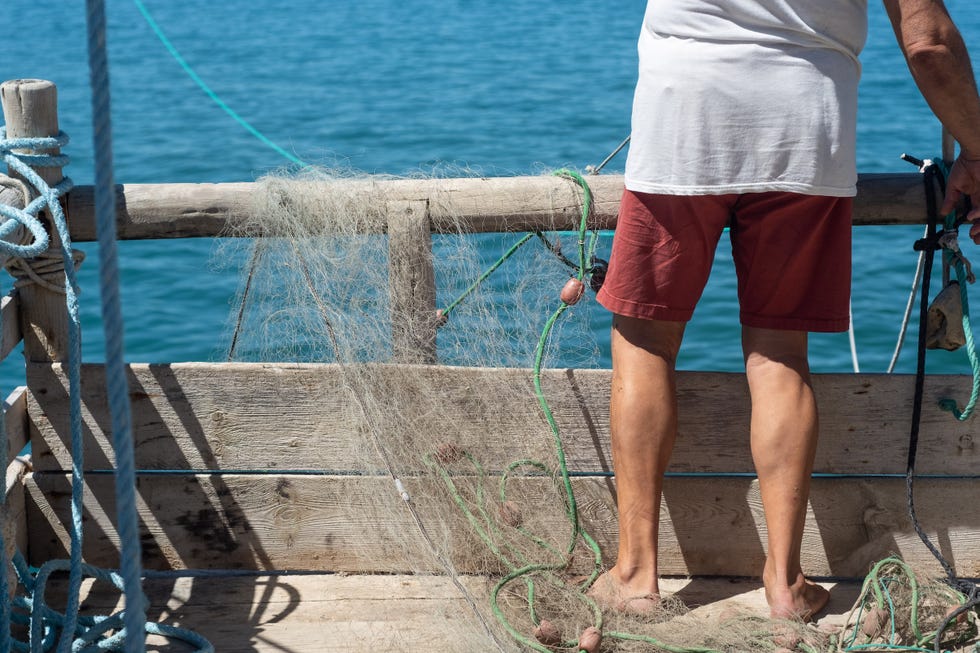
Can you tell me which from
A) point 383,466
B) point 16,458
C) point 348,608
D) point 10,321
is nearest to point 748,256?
point 383,466

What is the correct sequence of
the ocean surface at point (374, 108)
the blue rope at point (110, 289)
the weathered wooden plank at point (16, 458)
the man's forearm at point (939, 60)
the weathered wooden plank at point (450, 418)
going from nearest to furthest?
the blue rope at point (110, 289) < the man's forearm at point (939, 60) < the weathered wooden plank at point (16, 458) < the weathered wooden plank at point (450, 418) < the ocean surface at point (374, 108)

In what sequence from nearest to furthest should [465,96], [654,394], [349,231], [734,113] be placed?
[734,113], [654,394], [349,231], [465,96]

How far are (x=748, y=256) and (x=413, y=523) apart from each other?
1055mm

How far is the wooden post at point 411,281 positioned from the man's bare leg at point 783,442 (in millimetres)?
785

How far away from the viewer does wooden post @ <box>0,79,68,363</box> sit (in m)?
2.62

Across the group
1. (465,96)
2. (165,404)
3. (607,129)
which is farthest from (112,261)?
(465,96)

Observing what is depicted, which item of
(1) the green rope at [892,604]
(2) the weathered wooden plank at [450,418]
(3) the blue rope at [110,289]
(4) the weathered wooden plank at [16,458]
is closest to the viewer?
(3) the blue rope at [110,289]

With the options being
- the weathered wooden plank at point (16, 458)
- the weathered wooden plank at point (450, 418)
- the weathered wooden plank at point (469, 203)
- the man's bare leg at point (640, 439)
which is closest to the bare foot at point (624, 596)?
the man's bare leg at point (640, 439)

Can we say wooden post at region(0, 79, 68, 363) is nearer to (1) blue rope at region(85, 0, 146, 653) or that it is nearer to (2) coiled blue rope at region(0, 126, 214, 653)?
(2) coiled blue rope at region(0, 126, 214, 653)

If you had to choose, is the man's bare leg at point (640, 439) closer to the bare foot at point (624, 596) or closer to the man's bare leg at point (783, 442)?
the bare foot at point (624, 596)

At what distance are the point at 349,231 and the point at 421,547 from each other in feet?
2.68

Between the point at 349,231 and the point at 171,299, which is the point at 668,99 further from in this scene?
the point at 171,299

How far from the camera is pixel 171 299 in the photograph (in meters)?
8.27

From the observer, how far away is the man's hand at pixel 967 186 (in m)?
2.53
